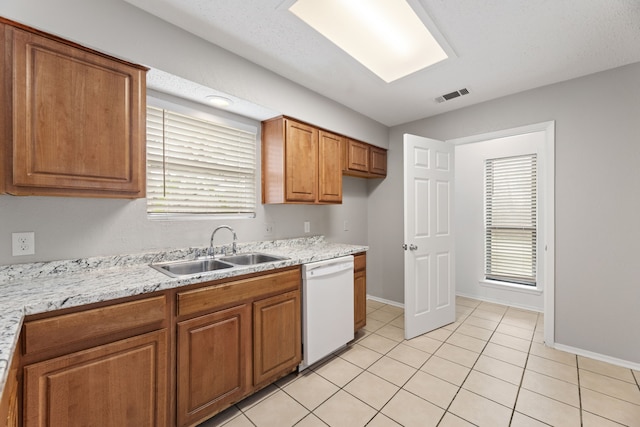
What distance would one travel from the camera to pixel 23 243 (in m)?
1.50

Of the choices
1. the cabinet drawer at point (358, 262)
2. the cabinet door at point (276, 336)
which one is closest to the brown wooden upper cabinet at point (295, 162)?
the cabinet drawer at point (358, 262)

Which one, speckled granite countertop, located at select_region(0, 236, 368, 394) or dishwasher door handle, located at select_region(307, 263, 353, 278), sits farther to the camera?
dishwasher door handle, located at select_region(307, 263, 353, 278)

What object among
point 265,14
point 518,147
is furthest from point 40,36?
point 518,147

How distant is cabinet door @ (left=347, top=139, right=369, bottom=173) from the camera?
3.23 metres

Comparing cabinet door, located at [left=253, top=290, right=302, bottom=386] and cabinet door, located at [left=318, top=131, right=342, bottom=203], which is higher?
cabinet door, located at [left=318, top=131, right=342, bottom=203]

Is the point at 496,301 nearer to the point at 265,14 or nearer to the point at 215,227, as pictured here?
the point at 215,227

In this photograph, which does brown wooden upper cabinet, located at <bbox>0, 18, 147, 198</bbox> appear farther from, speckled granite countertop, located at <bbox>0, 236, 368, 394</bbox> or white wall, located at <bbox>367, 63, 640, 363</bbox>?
white wall, located at <bbox>367, 63, 640, 363</bbox>

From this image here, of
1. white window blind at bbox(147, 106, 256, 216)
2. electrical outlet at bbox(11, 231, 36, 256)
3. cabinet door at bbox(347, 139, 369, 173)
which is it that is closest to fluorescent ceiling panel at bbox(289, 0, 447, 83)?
cabinet door at bbox(347, 139, 369, 173)

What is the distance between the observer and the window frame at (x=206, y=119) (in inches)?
79.8

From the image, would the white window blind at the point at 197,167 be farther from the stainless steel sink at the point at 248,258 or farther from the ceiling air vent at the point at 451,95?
the ceiling air vent at the point at 451,95

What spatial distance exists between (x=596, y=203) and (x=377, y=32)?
244cm

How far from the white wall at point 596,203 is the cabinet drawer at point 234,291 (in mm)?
2604

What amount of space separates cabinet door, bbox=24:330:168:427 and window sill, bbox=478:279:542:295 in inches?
163

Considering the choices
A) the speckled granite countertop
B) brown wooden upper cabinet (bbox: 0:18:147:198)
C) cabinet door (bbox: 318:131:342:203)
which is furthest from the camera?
cabinet door (bbox: 318:131:342:203)
